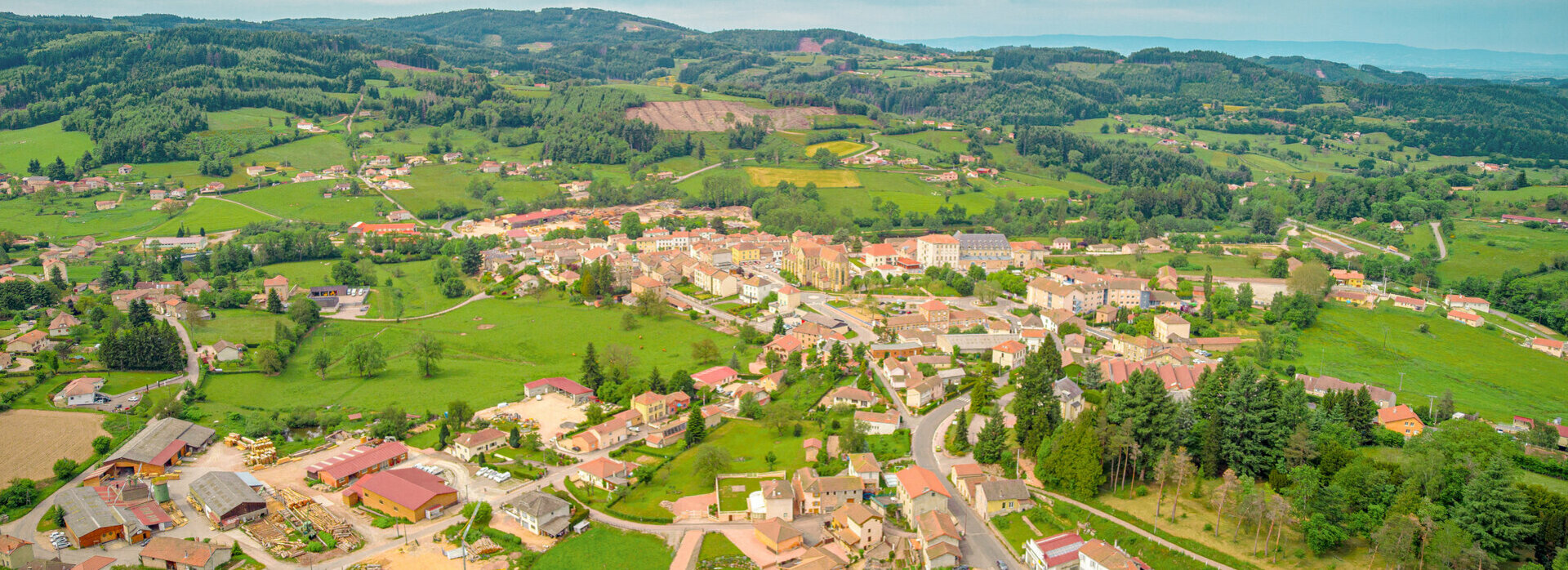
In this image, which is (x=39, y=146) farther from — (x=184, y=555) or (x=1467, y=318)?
(x=1467, y=318)

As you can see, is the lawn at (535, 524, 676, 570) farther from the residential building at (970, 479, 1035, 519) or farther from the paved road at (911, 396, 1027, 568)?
the residential building at (970, 479, 1035, 519)

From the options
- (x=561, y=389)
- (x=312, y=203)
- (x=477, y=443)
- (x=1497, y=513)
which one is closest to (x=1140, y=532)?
(x=1497, y=513)

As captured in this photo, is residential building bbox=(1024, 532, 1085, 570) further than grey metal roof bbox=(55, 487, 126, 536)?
No

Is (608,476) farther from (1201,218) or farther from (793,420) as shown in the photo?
(1201,218)

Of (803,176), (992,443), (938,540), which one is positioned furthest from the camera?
(803,176)

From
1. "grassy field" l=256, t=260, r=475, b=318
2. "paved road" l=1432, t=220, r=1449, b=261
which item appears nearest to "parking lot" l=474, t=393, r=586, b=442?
"grassy field" l=256, t=260, r=475, b=318

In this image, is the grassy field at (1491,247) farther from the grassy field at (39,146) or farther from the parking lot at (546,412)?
the grassy field at (39,146)
